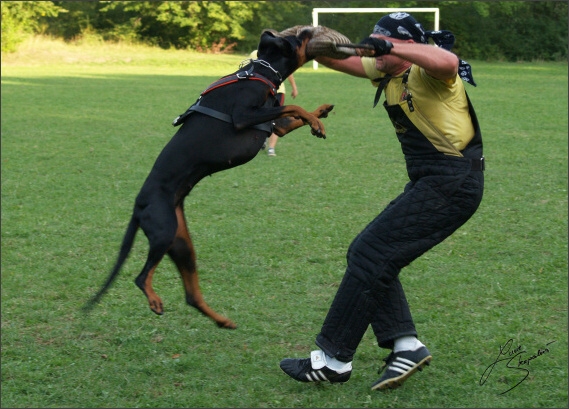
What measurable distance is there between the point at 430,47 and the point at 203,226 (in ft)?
14.9

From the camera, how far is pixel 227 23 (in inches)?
1575

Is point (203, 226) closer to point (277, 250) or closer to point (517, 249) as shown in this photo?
point (277, 250)

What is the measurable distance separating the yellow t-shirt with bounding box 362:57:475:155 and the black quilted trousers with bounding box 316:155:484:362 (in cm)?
12

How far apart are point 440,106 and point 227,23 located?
37.7 meters

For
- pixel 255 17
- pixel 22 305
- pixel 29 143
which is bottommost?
pixel 255 17

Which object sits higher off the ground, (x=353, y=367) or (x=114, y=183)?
(x=353, y=367)

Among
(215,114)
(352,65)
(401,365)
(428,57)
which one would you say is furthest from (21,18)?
(428,57)

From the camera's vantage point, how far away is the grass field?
412 centimetres

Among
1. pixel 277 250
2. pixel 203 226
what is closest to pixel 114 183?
pixel 203 226

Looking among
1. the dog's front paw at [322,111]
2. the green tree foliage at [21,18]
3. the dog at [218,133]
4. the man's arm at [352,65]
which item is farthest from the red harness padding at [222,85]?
A: the green tree foliage at [21,18]

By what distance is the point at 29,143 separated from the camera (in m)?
12.8

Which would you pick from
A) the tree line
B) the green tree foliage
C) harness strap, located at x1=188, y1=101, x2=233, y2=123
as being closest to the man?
harness strap, located at x1=188, y1=101, x2=233, y2=123

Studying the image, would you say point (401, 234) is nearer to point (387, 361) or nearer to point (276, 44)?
point (387, 361)

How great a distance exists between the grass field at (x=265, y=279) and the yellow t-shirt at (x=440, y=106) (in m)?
1.39
